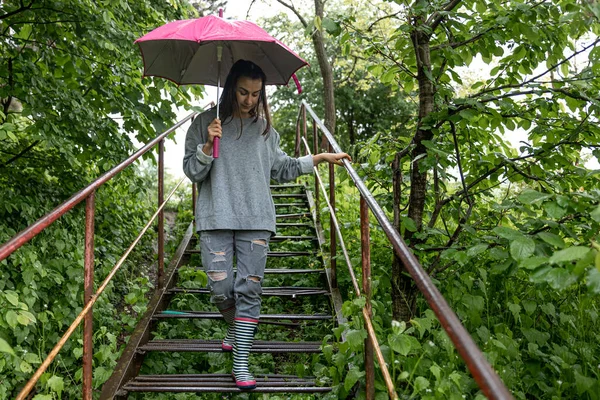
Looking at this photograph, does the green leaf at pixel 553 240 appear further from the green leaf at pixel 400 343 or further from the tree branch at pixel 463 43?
the tree branch at pixel 463 43

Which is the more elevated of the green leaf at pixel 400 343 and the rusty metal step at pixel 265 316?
the green leaf at pixel 400 343

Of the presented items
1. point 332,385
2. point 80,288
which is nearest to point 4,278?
point 80,288

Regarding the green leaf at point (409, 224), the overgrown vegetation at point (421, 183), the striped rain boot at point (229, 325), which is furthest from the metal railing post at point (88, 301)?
the green leaf at point (409, 224)

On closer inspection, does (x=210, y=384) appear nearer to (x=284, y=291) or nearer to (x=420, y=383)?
(x=420, y=383)

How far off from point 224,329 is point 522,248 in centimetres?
266

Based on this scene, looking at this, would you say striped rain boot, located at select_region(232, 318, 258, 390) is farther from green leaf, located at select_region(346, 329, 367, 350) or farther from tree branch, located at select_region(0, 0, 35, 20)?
tree branch, located at select_region(0, 0, 35, 20)

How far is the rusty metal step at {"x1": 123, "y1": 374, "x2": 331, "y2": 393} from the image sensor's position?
282 centimetres

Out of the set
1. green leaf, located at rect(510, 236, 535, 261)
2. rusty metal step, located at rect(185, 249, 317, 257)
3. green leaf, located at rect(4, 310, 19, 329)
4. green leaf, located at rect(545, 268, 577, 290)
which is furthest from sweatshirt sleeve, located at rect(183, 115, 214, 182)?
rusty metal step, located at rect(185, 249, 317, 257)

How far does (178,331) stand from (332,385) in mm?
1494

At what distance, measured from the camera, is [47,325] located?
3.81m

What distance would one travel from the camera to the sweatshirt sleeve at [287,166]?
3188 millimetres

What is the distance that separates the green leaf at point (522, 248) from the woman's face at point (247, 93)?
1.51 m

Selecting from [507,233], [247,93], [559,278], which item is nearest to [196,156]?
[247,93]

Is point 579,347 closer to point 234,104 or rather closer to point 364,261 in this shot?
point 364,261
